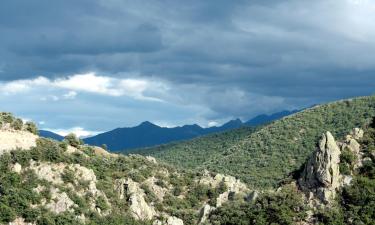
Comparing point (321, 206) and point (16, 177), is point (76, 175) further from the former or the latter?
point (321, 206)

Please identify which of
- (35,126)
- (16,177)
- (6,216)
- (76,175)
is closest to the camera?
(6,216)

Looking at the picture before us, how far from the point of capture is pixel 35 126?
11094 centimetres

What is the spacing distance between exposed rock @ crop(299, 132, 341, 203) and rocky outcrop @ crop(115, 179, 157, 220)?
26.9 metres

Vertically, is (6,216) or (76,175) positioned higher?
(76,175)

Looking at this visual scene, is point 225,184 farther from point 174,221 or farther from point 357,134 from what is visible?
point 357,134

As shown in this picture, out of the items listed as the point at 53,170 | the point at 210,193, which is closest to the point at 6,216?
the point at 53,170

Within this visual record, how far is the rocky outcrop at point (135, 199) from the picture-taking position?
100000 millimetres

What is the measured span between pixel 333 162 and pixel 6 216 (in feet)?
157

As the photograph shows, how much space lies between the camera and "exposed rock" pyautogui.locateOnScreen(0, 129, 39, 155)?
322ft

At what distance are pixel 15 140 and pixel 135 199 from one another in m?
22.1

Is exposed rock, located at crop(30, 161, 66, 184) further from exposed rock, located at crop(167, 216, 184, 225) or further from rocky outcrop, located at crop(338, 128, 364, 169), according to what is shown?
rocky outcrop, located at crop(338, 128, 364, 169)

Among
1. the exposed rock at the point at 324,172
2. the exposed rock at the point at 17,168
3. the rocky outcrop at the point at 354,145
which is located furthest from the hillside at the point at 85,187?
the rocky outcrop at the point at 354,145

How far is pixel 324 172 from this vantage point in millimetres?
86812

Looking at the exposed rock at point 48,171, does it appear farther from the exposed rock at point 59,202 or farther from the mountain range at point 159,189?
the exposed rock at point 59,202
